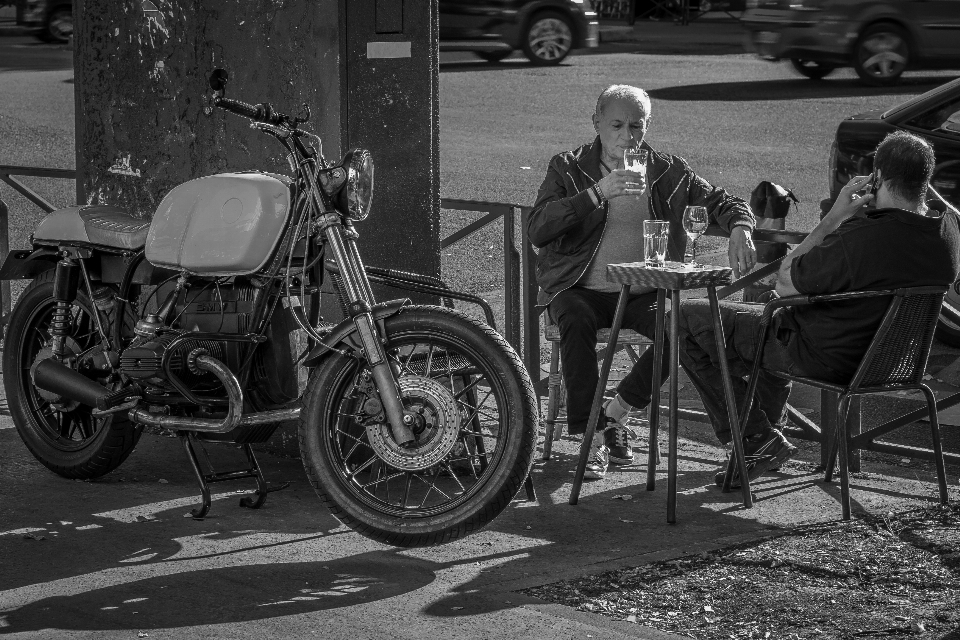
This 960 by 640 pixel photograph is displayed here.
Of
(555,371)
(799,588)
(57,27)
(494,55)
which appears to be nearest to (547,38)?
(494,55)

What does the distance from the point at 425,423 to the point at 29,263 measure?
2036mm

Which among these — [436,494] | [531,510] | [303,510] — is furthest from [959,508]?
[303,510]

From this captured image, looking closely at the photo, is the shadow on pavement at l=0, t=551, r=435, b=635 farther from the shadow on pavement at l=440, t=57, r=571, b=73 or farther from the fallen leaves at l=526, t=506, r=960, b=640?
the shadow on pavement at l=440, t=57, r=571, b=73

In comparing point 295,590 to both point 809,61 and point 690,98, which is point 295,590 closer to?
point 690,98

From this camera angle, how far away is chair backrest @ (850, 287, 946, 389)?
16.9 feet

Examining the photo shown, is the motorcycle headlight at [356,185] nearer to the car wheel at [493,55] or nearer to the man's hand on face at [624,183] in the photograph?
the man's hand on face at [624,183]

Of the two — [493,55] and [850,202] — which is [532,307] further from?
[493,55]

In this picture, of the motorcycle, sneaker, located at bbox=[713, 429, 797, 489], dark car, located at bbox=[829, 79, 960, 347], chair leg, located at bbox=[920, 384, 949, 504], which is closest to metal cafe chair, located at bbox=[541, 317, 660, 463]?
sneaker, located at bbox=[713, 429, 797, 489]

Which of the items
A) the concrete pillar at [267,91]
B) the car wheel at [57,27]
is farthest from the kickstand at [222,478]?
the car wheel at [57,27]

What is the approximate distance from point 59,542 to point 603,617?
1.86 metres

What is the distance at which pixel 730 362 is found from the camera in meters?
5.78

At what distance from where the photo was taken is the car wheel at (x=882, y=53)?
1864 centimetres

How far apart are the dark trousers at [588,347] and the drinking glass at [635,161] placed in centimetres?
62

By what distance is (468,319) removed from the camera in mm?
4703
